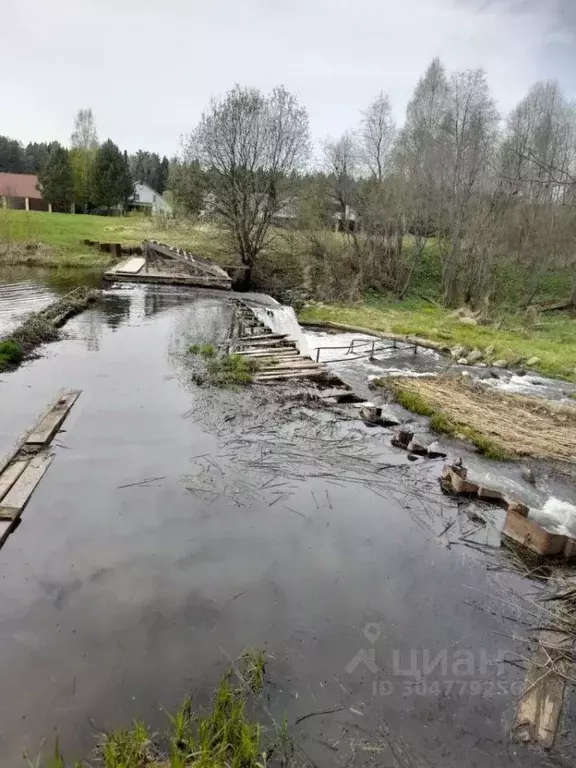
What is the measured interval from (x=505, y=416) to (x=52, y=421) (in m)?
8.22

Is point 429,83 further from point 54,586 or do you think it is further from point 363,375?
point 54,586

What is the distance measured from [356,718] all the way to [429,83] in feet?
109

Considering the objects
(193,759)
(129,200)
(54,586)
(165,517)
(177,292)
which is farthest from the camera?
(129,200)

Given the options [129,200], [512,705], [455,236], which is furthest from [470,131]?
[129,200]

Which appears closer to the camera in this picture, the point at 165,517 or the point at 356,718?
the point at 356,718

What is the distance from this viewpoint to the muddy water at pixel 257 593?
3713mm

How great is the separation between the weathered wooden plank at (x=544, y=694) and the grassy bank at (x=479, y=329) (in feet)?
35.1

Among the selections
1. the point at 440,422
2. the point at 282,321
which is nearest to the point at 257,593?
the point at 440,422

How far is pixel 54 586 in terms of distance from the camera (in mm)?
4785

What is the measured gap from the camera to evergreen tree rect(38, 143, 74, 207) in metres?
49.2

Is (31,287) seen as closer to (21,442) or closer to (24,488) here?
(21,442)

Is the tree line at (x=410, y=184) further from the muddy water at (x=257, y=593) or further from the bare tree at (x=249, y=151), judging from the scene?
the muddy water at (x=257, y=593)

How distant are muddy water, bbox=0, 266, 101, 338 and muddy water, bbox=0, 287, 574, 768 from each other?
7.90 metres

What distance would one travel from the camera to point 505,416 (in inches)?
394
